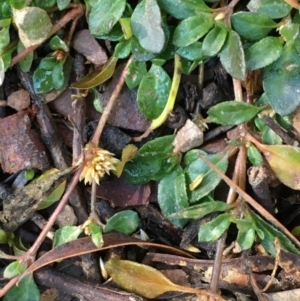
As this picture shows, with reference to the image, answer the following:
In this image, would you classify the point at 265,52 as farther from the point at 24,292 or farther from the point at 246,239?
the point at 24,292

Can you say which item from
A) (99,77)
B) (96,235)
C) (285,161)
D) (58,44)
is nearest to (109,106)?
(99,77)

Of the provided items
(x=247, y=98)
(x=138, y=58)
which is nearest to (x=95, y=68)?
(x=138, y=58)

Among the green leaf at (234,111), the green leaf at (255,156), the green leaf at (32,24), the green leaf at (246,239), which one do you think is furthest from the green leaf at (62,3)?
the green leaf at (246,239)

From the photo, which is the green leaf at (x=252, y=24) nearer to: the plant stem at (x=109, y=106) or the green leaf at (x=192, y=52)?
the green leaf at (x=192, y=52)

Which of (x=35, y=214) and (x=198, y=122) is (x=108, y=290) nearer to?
(x=35, y=214)

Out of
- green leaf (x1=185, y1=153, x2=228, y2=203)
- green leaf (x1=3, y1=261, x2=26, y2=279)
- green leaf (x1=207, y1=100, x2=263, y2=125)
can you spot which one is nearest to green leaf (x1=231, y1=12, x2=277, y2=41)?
green leaf (x1=207, y1=100, x2=263, y2=125)

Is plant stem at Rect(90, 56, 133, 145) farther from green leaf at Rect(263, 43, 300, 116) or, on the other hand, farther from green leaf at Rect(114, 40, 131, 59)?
green leaf at Rect(263, 43, 300, 116)
